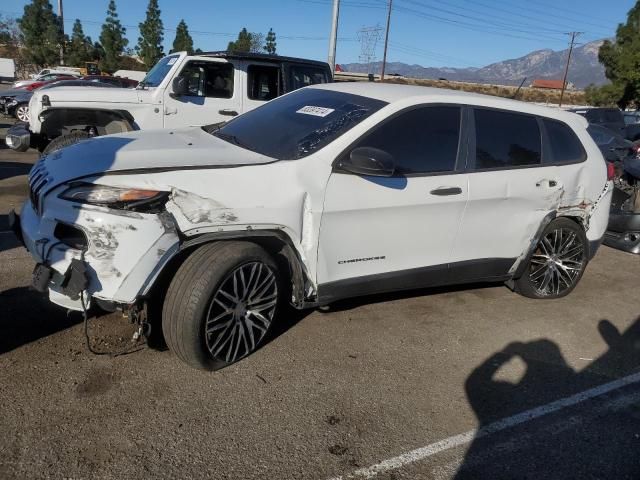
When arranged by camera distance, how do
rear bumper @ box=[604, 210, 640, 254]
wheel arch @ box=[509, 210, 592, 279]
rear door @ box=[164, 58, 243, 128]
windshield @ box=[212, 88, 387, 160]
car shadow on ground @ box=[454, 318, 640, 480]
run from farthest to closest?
rear door @ box=[164, 58, 243, 128]
rear bumper @ box=[604, 210, 640, 254]
wheel arch @ box=[509, 210, 592, 279]
windshield @ box=[212, 88, 387, 160]
car shadow on ground @ box=[454, 318, 640, 480]

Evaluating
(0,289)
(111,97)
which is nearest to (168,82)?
(111,97)

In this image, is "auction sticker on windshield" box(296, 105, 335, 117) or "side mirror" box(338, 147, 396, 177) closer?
"side mirror" box(338, 147, 396, 177)

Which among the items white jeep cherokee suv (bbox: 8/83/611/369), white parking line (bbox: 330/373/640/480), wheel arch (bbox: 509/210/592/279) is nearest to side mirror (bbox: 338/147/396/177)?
white jeep cherokee suv (bbox: 8/83/611/369)

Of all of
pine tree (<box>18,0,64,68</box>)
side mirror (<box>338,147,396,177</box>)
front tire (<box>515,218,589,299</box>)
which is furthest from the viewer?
pine tree (<box>18,0,64,68</box>)

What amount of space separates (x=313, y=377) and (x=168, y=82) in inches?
236

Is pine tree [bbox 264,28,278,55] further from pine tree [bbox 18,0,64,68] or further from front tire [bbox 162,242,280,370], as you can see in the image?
front tire [bbox 162,242,280,370]

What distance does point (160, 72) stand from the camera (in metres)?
8.42

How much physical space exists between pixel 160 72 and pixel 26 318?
220 inches

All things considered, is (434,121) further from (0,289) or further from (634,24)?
(634,24)

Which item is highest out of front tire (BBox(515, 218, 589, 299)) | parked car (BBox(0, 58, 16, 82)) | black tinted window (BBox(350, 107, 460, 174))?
black tinted window (BBox(350, 107, 460, 174))

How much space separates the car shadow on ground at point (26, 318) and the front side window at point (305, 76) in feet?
18.5

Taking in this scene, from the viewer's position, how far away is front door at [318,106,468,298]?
357cm

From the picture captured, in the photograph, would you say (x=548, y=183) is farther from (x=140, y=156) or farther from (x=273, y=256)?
(x=140, y=156)

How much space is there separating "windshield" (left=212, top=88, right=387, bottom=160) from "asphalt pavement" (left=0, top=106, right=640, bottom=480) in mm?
1352
